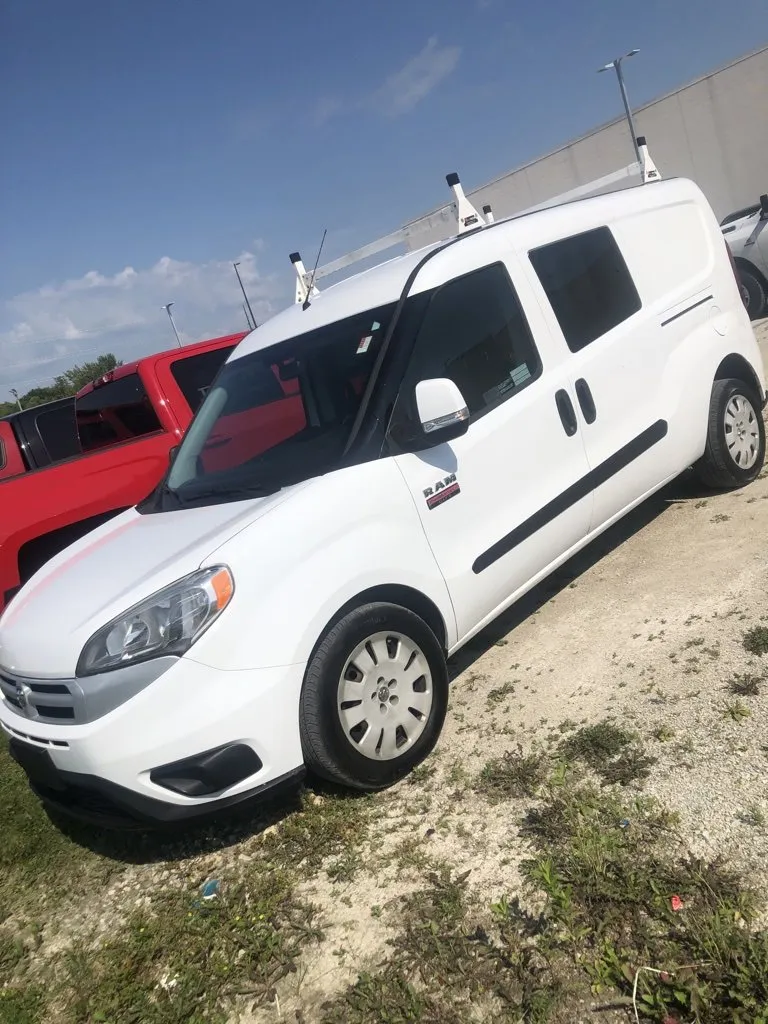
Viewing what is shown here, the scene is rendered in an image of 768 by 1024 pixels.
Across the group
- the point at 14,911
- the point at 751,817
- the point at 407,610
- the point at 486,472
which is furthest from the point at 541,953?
the point at 14,911

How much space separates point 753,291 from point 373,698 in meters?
11.4

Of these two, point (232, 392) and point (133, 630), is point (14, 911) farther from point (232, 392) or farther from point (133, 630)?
point (232, 392)

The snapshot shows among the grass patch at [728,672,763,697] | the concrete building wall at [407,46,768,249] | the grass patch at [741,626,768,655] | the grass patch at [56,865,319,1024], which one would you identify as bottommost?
the grass patch at [741,626,768,655]

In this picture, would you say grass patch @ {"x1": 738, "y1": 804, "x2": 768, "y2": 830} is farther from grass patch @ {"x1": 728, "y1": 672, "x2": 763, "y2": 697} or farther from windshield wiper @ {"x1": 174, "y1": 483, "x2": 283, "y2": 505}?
windshield wiper @ {"x1": 174, "y1": 483, "x2": 283, "y2": 505}

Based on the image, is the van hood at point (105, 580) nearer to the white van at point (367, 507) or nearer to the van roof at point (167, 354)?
the white van at point (367, 507)

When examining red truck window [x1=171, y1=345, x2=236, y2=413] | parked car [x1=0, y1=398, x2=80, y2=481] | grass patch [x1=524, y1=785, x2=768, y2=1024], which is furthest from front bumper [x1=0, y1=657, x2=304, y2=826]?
parked car [x1=0, y1=398, x2=80, y2=481]

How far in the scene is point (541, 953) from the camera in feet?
7.18

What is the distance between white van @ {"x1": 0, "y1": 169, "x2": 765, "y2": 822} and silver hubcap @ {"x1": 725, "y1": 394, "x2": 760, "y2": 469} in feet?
0.13

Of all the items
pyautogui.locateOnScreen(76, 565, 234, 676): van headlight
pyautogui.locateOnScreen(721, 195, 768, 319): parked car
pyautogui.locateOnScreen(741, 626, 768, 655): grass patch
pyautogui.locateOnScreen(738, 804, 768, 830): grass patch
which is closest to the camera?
pyautogui.locateOnScreen(738, 804, 768, 830): grass patch

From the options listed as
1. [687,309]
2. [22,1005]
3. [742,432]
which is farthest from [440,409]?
[742,432]

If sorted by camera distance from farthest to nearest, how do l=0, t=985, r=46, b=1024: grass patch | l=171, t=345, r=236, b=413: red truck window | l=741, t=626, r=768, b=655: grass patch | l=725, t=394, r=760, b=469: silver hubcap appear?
l=171, t=345, r=236, b=413: red truck window
l=725, t=394, r=760, b=469: silver hubcap
l=741, t=626, r=768, b=655: grass patch
l=0, t=985, r=46, b=1024: grass patch

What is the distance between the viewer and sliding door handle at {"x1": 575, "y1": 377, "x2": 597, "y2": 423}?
397cm

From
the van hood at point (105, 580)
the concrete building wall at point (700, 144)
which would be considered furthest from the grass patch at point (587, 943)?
the concrete building wall at point (700, 144)

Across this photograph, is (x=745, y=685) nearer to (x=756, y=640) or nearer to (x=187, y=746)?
(x=756, y=640)
